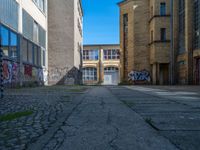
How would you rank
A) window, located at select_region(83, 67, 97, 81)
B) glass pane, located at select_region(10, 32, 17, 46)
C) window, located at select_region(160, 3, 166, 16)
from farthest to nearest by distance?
window, located at select_region(83, 67, 97, 81)
window, located at select_region(160, 3, 166, 16)
glass pane, located at select_region(10, 32, 17, 46)

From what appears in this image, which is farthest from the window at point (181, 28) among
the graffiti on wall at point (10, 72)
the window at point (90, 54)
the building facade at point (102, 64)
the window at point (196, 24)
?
the window at point (90, 54)

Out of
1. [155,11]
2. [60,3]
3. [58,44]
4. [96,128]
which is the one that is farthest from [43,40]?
[96,128]

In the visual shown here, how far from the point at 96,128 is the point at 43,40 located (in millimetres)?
26660

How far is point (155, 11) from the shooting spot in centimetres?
3478

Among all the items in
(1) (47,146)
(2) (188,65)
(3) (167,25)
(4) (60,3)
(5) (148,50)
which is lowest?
(1) (47,146)

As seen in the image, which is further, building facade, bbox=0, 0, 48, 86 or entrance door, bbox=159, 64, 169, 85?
entrance door, bbox=159, 64, 169, 85

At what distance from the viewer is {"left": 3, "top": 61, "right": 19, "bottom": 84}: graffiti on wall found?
17.3 m

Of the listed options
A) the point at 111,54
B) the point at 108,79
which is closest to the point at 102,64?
the point at 111,54

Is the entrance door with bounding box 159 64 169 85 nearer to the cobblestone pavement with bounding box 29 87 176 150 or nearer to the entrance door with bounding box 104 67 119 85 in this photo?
the entrance door with bounding box 104 67 119 85

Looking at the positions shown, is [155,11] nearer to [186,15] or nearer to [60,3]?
[186,15]

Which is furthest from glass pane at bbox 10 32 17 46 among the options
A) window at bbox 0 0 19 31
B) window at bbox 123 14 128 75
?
window at bbox 123 14 128 75

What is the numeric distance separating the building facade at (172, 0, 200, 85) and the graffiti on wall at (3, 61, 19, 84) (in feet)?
58.3

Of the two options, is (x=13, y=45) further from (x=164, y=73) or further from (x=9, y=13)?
(x=164, y=73)

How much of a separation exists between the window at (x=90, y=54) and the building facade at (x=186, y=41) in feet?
90.0
